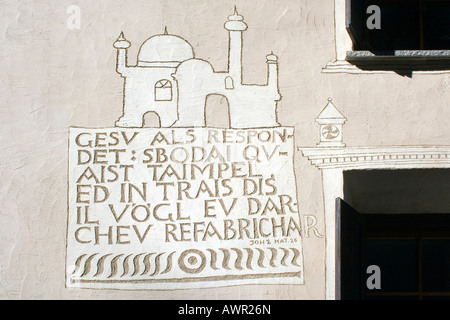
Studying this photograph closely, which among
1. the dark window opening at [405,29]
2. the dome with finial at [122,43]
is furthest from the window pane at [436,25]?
the dome with finial at [122,43]

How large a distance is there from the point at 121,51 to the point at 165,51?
12.2 inches

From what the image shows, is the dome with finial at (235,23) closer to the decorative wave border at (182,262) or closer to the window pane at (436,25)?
the window pane at (436,25)

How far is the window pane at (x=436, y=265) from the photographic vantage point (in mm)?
5797

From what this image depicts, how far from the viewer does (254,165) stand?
5293 mm

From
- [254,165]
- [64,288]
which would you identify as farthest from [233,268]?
[64,288]

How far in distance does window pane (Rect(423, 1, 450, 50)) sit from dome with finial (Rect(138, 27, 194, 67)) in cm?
176

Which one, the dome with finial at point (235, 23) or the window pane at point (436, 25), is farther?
the window pane at point (436, 25)

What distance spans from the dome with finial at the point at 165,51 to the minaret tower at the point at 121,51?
4.0 inches

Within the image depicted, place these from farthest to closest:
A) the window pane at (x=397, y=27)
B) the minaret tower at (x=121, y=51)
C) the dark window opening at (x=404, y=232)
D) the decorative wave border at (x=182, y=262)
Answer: the window pane at (x=397, y=27) < the dark window opening at (x=404, y=232) < the minaret tower at (x=121, y=51) < the decorative wave border at (x=182, y=262)

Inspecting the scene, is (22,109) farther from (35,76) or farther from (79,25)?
(79,25)

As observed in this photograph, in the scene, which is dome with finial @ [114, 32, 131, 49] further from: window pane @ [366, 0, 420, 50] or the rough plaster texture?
window pane @ [366, 0, 420, 50]

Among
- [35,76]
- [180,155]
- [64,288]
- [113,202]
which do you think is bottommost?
[64,288]

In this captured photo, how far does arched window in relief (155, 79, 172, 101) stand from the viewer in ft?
17.7

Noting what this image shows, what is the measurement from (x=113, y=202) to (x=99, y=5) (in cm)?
143
